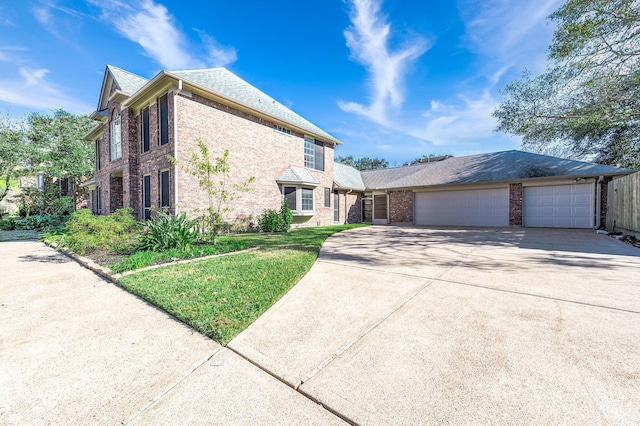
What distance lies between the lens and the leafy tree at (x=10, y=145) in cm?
1730

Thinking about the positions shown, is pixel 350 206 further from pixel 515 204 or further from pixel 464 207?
pixel 515 204

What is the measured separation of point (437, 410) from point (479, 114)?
52.9 ft

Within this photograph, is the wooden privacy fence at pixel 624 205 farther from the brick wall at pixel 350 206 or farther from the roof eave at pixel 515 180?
the brick wall at pixel 350 206

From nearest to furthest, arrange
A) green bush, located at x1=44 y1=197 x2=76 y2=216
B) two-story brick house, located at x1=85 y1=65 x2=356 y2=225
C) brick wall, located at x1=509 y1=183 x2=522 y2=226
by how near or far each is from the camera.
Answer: two-story brick house, located at x1=85 y1=65 x2=356 y2=225, brick wall, located at x1=509 y1=183 x2=522 y2=226, green bush, located at x1=44 y1=197 x2=76 y2=216

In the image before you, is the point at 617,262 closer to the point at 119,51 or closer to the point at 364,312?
the point at 364,312

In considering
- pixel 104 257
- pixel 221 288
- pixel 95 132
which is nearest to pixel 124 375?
pixel 221 288

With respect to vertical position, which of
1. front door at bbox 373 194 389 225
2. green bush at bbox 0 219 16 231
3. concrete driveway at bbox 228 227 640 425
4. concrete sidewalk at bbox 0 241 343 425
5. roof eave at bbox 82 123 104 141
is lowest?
concrete sidewalk at bbox 0 241 343 425

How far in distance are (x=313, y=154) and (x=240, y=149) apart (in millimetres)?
5482

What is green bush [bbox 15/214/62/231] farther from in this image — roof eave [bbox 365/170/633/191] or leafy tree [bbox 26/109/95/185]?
roof eave [bbox 365/170/633/191]

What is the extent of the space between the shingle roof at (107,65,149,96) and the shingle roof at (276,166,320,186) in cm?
803

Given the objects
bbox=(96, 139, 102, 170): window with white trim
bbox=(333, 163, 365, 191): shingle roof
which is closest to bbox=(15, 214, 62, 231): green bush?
bbox=(96, 139, 102, 170): window with white trim

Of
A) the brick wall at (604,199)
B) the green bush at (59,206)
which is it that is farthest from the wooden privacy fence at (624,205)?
the green bush at (59,206)

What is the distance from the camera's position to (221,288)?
12.5 feet

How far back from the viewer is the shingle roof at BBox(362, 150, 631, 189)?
12.6m
